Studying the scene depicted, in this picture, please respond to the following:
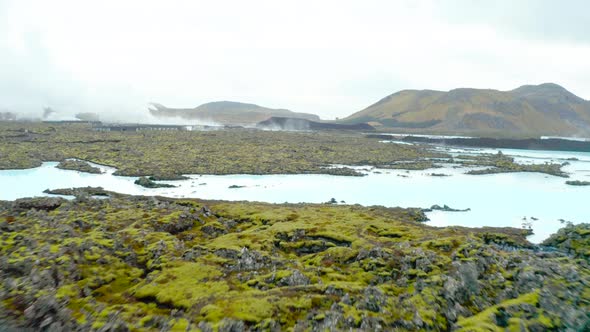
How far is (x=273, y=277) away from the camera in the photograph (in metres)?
20.2

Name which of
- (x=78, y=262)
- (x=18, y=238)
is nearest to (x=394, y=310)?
(x=78, y=262)

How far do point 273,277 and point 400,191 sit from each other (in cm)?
4045

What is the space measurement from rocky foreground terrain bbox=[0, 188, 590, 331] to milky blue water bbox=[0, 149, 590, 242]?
12.6 metres

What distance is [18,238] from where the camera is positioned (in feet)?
79.4

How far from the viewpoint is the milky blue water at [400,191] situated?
43.0 m

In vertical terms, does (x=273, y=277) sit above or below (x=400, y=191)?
above

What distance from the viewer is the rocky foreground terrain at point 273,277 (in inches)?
648

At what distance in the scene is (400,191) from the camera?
56875 millimetres

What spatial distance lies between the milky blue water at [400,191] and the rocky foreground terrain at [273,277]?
41.5 feet

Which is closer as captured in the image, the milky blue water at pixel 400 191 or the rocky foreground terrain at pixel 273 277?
the rocky foreground terrain at pixel 273 277

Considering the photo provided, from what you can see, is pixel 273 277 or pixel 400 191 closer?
pixel 273 277

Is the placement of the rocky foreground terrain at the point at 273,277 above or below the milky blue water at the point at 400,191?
above

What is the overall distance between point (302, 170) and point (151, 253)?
5047cm

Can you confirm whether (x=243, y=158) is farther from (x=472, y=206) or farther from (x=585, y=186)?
(x=585, y=186)
